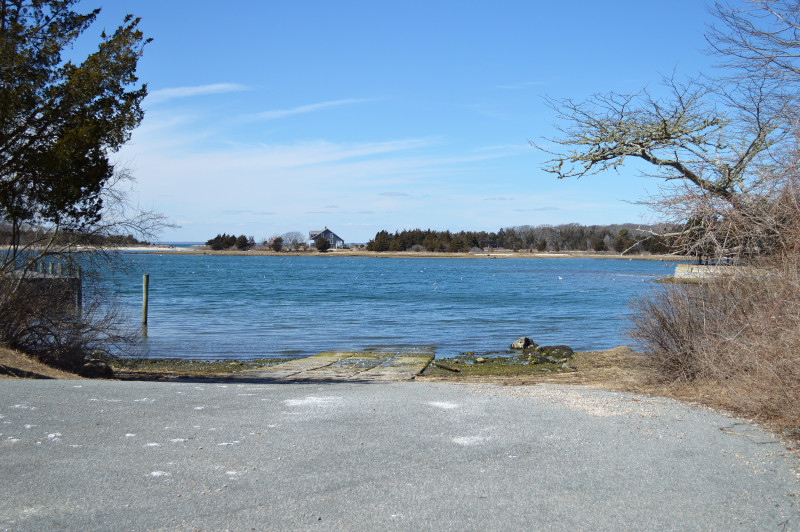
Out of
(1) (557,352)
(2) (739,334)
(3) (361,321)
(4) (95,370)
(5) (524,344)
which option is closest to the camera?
(2) (739,334)

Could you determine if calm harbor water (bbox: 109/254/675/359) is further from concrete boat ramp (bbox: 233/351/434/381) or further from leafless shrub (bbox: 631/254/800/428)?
concrete boat ramp (bbox: 233/351/434/381)

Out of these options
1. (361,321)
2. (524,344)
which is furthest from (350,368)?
(361,321)

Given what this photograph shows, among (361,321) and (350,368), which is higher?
(350,368)

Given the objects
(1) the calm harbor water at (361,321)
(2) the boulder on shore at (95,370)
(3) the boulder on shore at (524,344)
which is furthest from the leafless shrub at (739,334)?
(2) the boulder on shore at (95,370)

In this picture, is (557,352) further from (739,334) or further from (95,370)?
(95,370)

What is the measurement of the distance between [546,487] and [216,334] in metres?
22.1

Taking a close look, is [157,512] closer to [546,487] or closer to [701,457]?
[546,487]

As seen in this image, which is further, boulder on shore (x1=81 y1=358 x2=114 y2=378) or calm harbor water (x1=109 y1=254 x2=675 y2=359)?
calm harbor water (x1=109 y1=254 x2=675 y2=359)

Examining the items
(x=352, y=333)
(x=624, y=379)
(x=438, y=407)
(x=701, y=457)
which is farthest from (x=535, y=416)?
(x=352, y=333)

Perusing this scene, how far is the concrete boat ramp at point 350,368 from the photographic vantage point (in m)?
14.5

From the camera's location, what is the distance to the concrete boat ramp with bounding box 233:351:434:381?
47.5 feet

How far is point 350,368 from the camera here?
1650 centimetres

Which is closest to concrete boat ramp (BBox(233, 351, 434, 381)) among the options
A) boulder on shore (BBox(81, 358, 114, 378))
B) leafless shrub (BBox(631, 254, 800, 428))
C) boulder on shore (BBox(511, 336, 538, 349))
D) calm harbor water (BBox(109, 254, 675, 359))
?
calm harbor water (BBox(109, 254, 675, 359))

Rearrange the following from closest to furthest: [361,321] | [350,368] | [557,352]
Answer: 1. [350,368]
2. [557,352]
3. [361,321]
